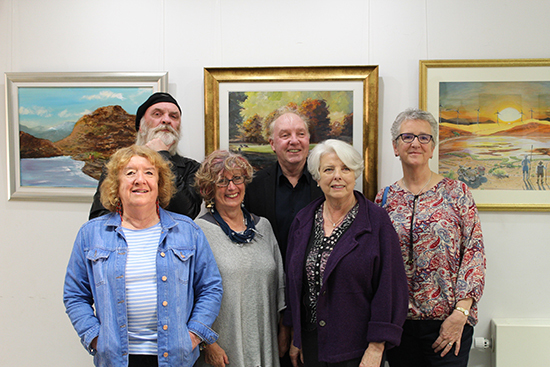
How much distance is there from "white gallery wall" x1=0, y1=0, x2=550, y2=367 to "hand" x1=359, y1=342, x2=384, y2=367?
3.78 feet

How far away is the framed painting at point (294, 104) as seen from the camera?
2412 millimetres

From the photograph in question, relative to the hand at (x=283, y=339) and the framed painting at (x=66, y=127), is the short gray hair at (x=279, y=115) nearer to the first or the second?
the framed painting at (x=66, y=127)

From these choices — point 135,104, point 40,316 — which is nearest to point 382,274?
point 135,104

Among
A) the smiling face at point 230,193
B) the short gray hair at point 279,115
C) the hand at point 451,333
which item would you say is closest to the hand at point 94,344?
the smiling face at point 230,193

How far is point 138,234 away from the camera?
159cm

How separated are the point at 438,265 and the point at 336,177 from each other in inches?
27.4

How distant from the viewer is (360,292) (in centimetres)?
163

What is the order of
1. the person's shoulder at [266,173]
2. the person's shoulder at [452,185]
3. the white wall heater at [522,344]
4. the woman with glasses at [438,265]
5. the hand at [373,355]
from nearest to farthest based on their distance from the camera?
the hand at [373,355]
the woman with glasses at [438,265]
the person's shoulder at [452,185]
the person's shoulder at [266,173]
the white wall heater at [522,344]

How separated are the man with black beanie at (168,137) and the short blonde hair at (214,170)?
128 mm

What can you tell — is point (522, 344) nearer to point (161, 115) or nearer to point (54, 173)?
point (161, 115)

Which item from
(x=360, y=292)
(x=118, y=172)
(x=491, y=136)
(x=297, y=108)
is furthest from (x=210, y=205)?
(x=491, y=136)

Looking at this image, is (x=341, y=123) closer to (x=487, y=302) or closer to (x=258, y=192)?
(x=258, y=192)

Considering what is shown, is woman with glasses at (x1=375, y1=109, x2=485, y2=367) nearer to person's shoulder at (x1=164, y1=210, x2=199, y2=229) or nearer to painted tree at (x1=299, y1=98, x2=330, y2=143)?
painted tree at (x1=299, y1=98, x2=330, y2=143)

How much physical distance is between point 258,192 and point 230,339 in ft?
2.66
